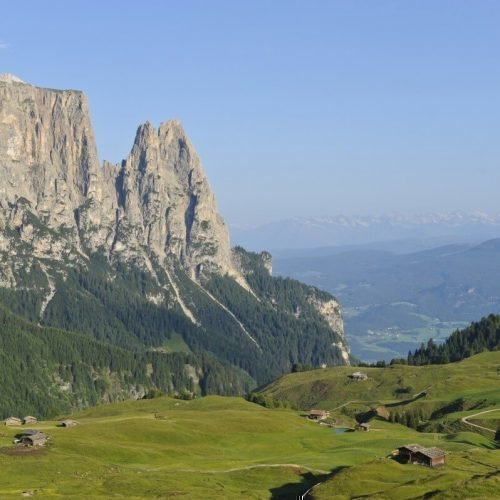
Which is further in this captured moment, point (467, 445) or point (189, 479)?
point (467, 445)

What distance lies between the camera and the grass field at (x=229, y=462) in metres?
117

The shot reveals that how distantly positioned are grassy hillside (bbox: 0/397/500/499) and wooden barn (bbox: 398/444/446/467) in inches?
125

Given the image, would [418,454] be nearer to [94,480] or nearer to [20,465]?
[94,480]

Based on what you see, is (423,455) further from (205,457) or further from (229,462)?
(205,457)

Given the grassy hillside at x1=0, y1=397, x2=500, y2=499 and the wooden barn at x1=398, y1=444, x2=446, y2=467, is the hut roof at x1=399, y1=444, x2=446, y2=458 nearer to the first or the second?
the wooden barn at x1=398, y1=444, x2=446, y2=467

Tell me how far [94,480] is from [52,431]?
1747 inches

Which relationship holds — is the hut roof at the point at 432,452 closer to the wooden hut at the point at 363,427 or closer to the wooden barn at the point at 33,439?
the wooden hut at the point at 363,427

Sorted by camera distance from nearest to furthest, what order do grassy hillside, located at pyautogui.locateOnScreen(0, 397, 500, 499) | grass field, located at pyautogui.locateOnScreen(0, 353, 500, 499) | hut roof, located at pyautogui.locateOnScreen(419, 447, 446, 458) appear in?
grass field, located at pyautogui.locateOnScreen(0, 353, 500, 499)
grassy hillside, located at pyautogui.locateOnScreen(0, 397, 500, 499)
hut roof, located at pyautogui.locateOnScreen(419, 447, 446, 458)

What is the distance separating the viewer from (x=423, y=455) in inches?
5217

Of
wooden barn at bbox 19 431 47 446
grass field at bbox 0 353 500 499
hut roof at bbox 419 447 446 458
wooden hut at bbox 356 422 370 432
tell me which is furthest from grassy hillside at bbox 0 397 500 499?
hut roof at bbox 419 447 446 458

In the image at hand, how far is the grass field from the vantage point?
116625mm

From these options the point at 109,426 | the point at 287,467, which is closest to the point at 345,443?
the point at 287,467

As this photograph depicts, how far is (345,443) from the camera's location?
167 metres

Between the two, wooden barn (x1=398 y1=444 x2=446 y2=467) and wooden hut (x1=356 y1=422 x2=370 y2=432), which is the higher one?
wooden barn (x1=398 y1=444 x2=446 y2=467)
